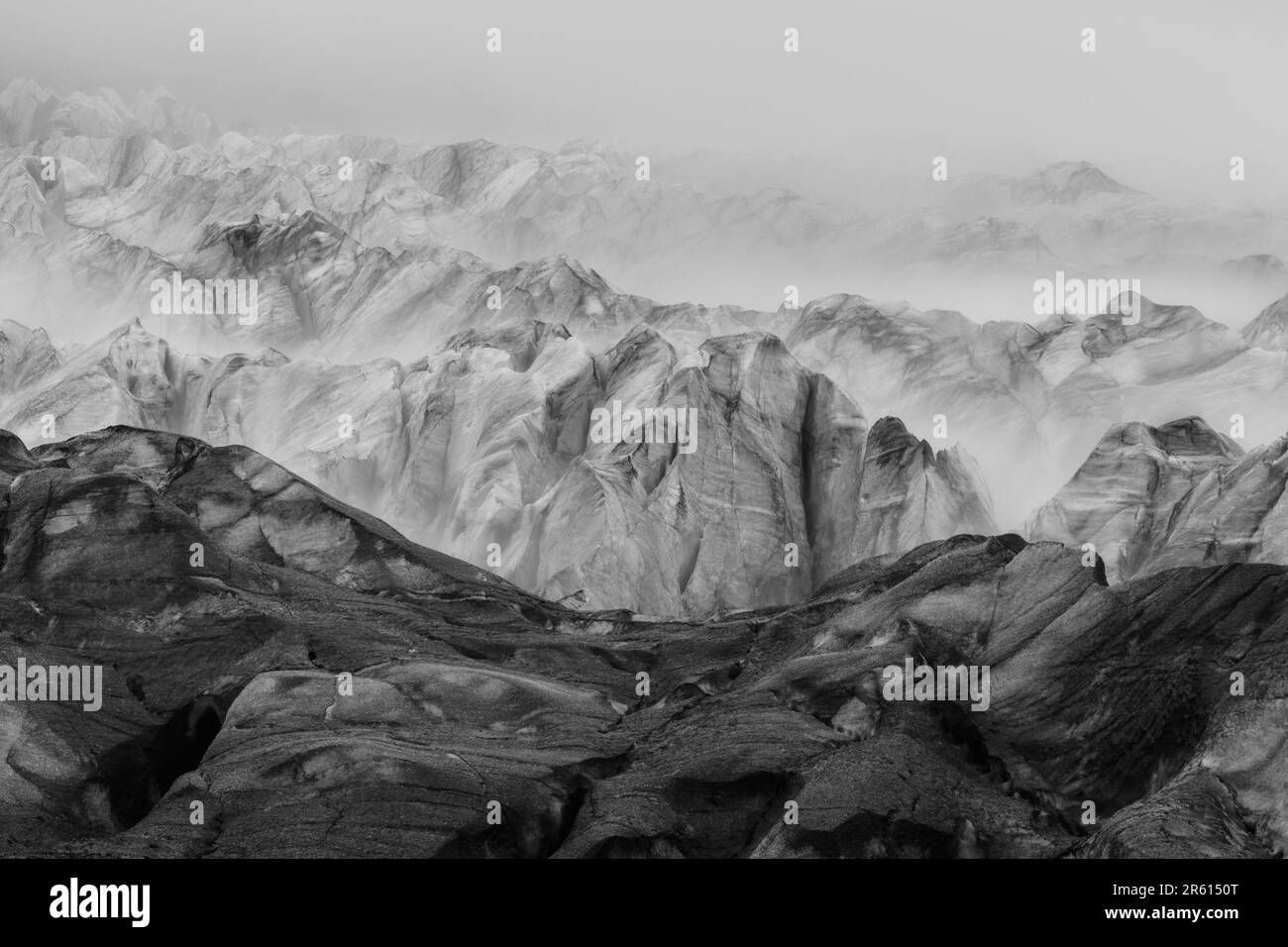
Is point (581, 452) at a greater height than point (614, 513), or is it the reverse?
point (581, 452)

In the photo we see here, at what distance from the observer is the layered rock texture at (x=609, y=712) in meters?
42.8

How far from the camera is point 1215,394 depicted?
339ft

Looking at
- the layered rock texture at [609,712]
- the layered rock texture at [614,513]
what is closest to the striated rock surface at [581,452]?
the layered rock texture at [614,513]

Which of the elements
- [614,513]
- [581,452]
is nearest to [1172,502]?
[614,513]

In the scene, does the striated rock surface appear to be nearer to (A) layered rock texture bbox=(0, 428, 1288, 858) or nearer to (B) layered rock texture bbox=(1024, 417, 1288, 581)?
(B) layered rock texture bbox=(1024, 417, 1288, 581)

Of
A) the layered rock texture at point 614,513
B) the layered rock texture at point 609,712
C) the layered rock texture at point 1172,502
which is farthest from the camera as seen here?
the layered rock texture at point 1172,502

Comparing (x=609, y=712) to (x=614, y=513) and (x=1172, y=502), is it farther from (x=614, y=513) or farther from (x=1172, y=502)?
(x=1172, y=502)

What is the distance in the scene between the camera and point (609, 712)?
166 ft

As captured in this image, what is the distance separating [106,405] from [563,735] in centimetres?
5366

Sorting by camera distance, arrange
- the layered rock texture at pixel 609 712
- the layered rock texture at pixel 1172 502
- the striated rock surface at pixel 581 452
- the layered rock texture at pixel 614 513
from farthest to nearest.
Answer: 1. the striated rock surface at pixel 581 452
2. the layered rock texture at pixel 1172 502
3. the layered rock texture at pixel 614 513
4. the layered rock texture at pixel 609 712

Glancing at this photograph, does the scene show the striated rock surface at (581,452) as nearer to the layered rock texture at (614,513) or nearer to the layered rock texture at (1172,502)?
the layered rock texture at (614,513)

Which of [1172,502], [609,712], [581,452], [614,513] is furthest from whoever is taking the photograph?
[581,452]
